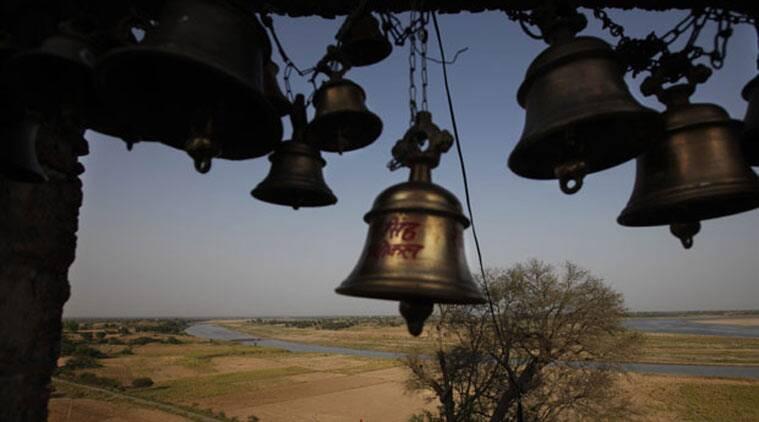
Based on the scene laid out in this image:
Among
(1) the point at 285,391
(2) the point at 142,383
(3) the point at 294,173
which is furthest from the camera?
(1) the point at 285,391

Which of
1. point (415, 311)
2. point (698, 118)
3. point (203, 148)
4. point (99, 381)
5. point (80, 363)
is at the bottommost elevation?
point (80, 363)

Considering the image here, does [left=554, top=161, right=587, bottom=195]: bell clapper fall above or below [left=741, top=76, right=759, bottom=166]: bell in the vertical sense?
below

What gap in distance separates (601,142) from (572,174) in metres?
0.52

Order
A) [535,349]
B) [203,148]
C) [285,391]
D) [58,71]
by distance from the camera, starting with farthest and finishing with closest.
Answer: [285,391] < [535,349] < [58,71] < [203,148]

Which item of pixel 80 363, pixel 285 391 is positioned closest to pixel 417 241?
pixel 285 391

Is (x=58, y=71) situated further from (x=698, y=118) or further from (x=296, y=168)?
(x=698, y=118)

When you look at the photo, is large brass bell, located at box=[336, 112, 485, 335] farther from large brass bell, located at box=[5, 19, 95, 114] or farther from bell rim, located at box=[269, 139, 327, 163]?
large brass bell, located at box=[5, 19, 95, 114]

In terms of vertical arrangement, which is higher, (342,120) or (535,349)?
(342,120)

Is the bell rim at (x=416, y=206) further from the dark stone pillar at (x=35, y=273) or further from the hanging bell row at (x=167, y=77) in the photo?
the dark stone pillar at (x=35, y=273)

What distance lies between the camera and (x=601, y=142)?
2117mm

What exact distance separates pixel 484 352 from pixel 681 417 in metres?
19.2

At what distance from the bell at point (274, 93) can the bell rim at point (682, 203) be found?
2.01 m

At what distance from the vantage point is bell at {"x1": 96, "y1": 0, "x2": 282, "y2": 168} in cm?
143

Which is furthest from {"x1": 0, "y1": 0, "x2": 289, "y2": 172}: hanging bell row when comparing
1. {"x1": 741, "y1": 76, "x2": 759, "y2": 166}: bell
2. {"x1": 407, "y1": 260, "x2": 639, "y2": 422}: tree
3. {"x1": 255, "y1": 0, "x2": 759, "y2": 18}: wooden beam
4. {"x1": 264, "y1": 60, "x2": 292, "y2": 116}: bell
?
{"x1": 407, "y1": 260, "x2": 639, "y2": 422}: tree
